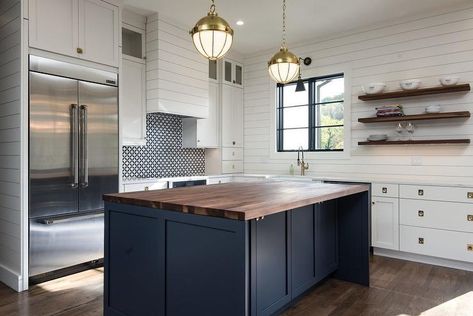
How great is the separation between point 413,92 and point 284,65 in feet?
7.03

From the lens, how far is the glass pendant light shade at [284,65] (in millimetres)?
2936

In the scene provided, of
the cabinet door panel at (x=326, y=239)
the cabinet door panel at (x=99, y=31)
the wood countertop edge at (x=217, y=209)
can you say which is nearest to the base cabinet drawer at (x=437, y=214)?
the cabinet door panel at (x=326, y=239)

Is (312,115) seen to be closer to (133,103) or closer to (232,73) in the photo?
(232,73)

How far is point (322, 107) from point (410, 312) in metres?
3.30

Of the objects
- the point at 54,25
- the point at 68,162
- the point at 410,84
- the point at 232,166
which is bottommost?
the point at 232,166

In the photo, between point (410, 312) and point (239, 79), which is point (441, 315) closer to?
point (410, 312)

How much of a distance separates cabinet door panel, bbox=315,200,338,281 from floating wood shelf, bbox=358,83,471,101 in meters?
1.90

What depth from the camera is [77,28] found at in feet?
11.3

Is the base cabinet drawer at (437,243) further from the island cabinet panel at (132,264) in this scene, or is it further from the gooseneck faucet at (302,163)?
the island cabinet panel at (132,264)

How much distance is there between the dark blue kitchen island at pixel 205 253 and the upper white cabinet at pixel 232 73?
3.53m

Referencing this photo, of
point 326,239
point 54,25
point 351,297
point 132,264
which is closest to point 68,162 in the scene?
point 54,25

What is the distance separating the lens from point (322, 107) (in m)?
5.27

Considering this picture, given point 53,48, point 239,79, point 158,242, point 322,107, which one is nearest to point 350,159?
point 322,107

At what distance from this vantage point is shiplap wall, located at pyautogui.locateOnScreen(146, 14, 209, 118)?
4344mm
